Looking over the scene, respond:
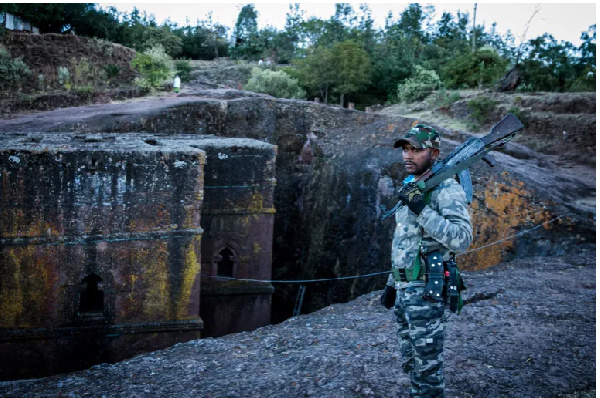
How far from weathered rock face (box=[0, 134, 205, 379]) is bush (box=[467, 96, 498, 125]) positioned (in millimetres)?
12563

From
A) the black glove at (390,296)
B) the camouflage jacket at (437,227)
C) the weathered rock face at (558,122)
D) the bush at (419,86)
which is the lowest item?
the black glove at (390,296)

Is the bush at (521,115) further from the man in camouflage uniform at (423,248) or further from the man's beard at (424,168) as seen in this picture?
the man in camouflage uniform at (423,248)

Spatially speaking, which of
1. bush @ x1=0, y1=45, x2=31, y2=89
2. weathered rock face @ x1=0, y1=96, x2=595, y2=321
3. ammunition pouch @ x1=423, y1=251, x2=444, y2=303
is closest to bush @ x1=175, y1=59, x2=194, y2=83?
bush @ x1=0, y1=45, x2=31, y2=89

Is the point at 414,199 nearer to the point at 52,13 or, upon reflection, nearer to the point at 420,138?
the point at 420,138

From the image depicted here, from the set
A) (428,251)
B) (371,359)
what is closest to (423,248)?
(428,251)

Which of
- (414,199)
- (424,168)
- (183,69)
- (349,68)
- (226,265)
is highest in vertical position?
(183,69)

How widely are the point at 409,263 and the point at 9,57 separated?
Answer: 60.5ft

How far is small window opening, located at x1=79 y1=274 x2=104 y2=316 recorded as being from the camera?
862 centimetres

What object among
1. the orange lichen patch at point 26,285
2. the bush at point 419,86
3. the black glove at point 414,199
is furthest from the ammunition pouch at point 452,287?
the bush at point 419,86

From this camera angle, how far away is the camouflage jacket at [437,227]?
3.50 metres

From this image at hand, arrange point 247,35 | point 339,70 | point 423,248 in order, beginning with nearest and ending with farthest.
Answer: point 423,248
point 339,70
point 247,35

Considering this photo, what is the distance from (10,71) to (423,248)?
1756cm

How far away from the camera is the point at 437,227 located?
3.48 m

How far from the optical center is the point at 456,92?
21594mm
